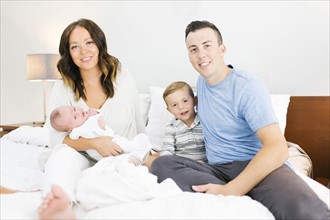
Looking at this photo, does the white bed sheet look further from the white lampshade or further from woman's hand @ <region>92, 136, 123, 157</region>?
the white lampshade

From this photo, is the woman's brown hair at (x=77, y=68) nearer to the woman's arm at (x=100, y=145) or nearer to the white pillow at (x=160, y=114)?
the woman's arm at (x=100, y=145)

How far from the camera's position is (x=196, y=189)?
46.8 inches

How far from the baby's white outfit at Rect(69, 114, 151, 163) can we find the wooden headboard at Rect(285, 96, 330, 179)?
1054 millimetres

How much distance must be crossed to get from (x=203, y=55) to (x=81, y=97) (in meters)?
0.64

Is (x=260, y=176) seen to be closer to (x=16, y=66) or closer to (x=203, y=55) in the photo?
(x=203, y=55)

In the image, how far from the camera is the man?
3.42 feet

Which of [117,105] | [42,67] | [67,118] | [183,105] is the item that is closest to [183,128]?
[183,105]

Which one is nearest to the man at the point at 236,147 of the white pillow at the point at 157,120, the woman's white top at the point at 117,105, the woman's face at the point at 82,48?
the woman's white top at the point at 117,105

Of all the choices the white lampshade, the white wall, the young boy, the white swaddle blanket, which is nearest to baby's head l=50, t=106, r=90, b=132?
the young boy

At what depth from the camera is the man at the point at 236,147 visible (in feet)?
3.42

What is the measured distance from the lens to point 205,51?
56.9 inches

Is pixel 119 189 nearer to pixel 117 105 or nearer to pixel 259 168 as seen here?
pixel 259 168

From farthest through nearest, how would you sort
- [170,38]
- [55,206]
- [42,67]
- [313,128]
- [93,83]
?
[42,67]
[170,38]
[313,128]
[93,83]
[55,206]

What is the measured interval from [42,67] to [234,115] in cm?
205
